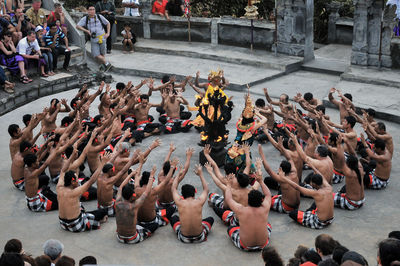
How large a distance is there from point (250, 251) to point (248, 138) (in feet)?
9.43

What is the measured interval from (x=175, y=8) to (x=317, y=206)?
13.5 metres

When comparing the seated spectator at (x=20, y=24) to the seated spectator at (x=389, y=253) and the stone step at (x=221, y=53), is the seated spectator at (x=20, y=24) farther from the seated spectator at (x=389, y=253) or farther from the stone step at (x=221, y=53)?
the seated spectator at (x=389, y=253)

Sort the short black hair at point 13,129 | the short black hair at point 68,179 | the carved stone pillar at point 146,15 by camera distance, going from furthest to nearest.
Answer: the carved stone pillar at point 146,15 < the short black hair at point 13,129 < the short black hair at point 68,179

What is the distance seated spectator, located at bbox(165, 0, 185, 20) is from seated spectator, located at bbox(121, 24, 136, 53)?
1642 millimetres

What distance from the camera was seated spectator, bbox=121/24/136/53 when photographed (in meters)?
19.0

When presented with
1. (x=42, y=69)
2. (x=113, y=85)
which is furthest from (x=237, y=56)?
(x=42, y=69)

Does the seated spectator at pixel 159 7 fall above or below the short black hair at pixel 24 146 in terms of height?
above

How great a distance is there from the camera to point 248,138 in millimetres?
10227

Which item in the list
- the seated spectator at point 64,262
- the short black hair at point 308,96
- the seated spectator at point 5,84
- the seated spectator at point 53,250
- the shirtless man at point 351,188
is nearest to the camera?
the seated spectator at point 64,262

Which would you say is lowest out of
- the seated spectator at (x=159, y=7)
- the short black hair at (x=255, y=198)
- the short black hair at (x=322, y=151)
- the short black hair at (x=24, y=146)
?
the short black hair at (x=255, y=198)

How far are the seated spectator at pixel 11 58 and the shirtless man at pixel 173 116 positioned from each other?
4.62m

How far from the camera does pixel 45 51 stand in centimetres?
1578

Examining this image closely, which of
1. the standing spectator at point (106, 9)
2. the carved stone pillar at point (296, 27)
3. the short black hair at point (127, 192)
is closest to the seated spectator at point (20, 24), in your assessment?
the standing spectator at point (106, 9)

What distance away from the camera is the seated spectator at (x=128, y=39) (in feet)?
62.4
